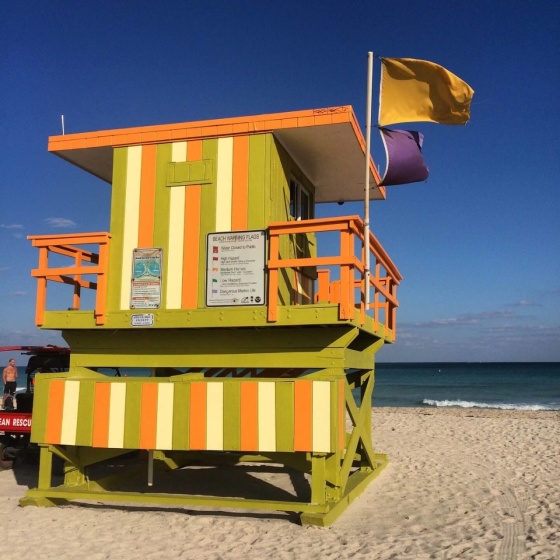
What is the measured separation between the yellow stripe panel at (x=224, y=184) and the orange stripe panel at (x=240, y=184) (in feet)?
0.18

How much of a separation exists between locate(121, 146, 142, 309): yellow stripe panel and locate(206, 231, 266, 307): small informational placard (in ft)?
3.57

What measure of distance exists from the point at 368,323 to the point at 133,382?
319 cm

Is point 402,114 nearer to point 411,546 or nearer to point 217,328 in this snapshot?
point 217,328

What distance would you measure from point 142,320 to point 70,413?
1355mm

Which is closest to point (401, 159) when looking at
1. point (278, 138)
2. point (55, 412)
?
point (278, 138)

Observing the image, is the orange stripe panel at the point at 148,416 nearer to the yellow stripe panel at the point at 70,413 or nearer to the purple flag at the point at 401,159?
the yellow stripe panel at the point at 70,413

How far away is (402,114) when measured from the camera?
8.47 m

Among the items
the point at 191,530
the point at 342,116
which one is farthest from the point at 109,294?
the point at 342,116

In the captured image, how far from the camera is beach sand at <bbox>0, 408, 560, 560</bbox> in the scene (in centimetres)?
613

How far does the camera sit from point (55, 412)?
7473 mm

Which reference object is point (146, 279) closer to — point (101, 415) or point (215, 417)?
point (101, 415)

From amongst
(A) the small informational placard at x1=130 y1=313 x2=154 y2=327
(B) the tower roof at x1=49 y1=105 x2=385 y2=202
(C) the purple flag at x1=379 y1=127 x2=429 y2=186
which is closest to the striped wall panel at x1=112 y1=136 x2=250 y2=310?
(B) the tower roof at x1=49 y1=105 x2=385 y2=202

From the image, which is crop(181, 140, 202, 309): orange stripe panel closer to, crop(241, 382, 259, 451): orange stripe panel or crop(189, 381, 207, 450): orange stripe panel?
crop(189, 381, 207, 450): orange stripe panel

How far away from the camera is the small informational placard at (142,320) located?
25.3ft
